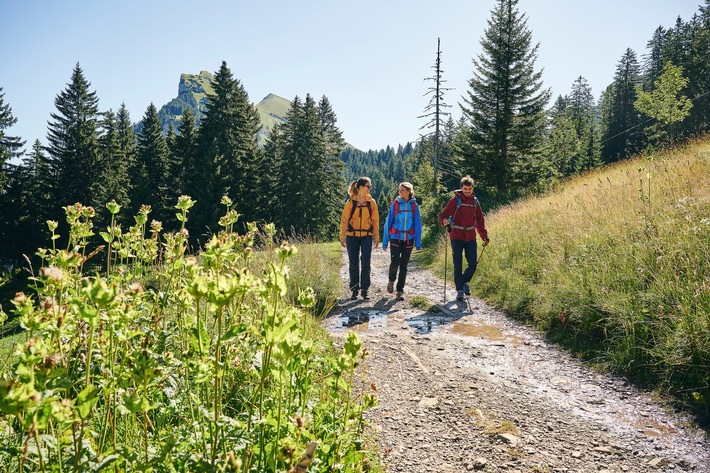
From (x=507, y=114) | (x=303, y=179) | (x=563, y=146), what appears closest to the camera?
(x=507, y=114)

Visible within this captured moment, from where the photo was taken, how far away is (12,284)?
2841 centimetres

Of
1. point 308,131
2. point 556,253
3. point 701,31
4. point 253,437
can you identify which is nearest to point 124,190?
point 308,131

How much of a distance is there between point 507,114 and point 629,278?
19503mm

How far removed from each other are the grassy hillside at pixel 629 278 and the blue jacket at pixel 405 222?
182cm

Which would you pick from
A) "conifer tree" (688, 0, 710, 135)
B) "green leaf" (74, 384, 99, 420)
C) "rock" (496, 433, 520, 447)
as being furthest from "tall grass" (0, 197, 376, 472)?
"conifer tree" (688, 0, 710, 135)

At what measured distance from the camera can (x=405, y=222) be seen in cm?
782

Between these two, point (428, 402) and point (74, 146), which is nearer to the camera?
point (428, 402)

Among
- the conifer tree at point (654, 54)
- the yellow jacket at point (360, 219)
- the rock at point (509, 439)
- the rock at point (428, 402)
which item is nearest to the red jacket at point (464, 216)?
the yellow jacket at point (360, 219)

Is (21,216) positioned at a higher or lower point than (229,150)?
lower

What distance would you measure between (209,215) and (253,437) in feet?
97.0

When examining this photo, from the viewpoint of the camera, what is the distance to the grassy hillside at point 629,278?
3.96 meters

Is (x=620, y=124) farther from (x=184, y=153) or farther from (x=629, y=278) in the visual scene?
(x=629, y=278)

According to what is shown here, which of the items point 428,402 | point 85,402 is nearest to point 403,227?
point 428,402

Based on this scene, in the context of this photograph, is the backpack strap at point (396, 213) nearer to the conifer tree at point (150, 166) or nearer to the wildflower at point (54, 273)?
the wildflower at point (54, 273)
